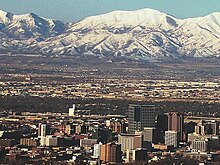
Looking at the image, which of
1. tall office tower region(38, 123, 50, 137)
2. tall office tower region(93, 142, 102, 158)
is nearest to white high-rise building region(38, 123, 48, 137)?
tall office tower region(38, 123, 50, 137)

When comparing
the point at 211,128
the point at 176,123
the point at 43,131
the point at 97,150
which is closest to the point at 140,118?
the point at 176,123

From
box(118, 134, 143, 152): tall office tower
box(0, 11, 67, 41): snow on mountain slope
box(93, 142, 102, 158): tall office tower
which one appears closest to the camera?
box(93, 142, 102, 158): tall office tower

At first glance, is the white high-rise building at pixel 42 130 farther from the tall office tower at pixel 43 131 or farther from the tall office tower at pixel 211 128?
the tall office tower at pixel 211 128

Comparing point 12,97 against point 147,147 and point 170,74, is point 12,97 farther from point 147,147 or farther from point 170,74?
point 170,74

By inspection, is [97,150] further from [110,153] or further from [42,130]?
[42,130]

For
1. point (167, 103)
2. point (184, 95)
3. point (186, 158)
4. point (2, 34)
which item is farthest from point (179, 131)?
point (2, 34)

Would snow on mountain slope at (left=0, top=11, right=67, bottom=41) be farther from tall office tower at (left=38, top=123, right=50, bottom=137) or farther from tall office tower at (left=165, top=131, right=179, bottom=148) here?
tall office tower at (left=165, top=131, right=179, bottom=148)
